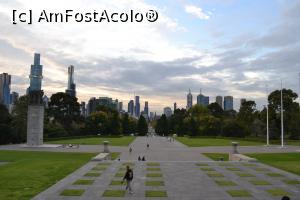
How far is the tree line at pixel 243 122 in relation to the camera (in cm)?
8612

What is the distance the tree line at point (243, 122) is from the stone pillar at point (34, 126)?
51822mm

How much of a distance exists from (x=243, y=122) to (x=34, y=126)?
61264mm

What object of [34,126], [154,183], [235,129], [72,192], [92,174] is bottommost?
[72,192]

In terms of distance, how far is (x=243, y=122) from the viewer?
4136 inches

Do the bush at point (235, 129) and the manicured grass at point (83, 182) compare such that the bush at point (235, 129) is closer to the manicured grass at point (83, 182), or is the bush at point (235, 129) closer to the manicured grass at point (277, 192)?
the manicured grass at point (277, 192)

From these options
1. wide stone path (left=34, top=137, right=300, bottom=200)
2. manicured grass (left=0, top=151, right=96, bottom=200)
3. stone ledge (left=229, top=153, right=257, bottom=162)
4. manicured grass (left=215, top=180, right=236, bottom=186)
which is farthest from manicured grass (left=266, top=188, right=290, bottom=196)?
stone ledge (left=229, top=153, right=257, bottom=162)

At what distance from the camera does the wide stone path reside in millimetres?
20719

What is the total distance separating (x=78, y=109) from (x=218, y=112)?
180ft

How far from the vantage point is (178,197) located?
65.8 feet

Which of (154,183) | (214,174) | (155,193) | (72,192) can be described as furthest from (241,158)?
(72,192)

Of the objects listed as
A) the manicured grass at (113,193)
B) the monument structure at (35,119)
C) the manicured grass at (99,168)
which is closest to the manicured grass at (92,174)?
the manicured grass at (99,168)

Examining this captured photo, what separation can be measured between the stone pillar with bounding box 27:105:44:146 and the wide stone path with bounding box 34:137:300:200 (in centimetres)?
3473

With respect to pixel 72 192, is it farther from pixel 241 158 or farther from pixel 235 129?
pixel 235 129

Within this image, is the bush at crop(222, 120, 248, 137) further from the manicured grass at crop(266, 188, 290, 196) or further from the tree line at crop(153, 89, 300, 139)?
the manicured grass at crop(266, 188, 290, 196)
